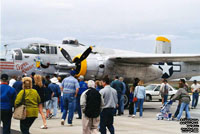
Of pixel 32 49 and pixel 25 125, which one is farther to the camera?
pixel 32 49

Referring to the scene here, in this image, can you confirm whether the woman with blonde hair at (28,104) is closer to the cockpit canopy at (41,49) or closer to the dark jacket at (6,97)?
the dark jacket at (6,97)

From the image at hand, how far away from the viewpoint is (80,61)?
1828 cm

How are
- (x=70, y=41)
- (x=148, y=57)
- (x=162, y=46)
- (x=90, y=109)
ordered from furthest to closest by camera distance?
1. (x=162, y=46)
2. (x=70, y=41)
3. (x=148, y=57)
4. (x=90, y=109)

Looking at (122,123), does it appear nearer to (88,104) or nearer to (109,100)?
(109,100)

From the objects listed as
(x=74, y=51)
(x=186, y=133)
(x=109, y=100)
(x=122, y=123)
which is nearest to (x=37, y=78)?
(x=109, y=100)

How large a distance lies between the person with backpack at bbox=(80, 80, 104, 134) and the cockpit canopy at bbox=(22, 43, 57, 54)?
413 inches

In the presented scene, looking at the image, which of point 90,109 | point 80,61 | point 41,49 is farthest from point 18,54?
point 90,109

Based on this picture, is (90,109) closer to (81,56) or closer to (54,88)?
(54,88)

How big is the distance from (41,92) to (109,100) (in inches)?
102

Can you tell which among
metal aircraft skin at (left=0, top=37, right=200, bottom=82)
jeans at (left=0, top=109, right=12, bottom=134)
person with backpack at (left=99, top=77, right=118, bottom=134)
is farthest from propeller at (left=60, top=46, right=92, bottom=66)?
jeans at (left=0, top=109, right=12, bottom=134)

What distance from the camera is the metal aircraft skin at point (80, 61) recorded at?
712 inches

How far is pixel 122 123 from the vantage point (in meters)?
12.9

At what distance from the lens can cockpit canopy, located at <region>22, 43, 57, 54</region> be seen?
730 inches

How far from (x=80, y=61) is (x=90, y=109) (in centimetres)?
994
